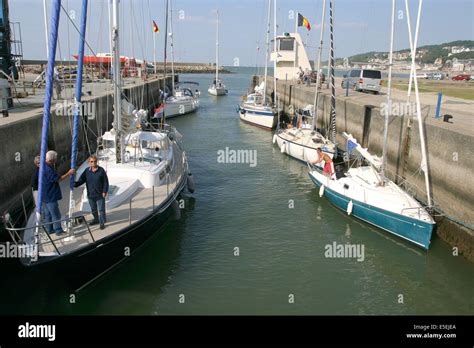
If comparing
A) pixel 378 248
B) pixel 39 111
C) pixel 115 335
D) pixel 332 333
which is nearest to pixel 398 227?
pixel 378 248

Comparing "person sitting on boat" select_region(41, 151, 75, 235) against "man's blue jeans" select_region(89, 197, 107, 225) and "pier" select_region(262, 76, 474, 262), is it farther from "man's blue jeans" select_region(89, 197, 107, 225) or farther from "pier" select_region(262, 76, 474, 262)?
"pier" select_region(262, 76, 474, 262)

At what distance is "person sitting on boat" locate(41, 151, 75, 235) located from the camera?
9211mm

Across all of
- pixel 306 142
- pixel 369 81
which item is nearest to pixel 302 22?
pixel 369 81

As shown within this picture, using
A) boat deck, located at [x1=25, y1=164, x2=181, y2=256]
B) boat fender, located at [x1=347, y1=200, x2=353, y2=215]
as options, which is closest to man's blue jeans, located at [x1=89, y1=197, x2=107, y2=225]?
boat deck, located at [x1=25, y1=164, x2=181, y2=256]

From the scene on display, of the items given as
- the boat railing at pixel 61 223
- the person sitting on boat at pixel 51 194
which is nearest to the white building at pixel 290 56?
the boat railing at pixel 61 223

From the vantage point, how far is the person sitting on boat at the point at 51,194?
9.21 m

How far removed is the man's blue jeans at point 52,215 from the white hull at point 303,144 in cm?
1519

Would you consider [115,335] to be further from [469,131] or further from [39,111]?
[469,131]

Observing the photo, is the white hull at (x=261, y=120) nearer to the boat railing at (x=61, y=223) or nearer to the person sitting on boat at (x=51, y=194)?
the boat railing at (x=61, y=223)

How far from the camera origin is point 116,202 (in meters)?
11.6

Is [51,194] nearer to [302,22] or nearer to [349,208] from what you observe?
[349,208]

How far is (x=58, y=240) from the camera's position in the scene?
371 inches

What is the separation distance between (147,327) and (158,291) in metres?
1.48

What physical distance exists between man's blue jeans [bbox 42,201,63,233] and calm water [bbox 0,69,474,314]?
1263 mm
